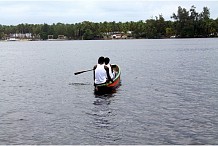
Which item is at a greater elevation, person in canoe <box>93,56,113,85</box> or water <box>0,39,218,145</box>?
person in canoe <box>93,56,113,85</box>

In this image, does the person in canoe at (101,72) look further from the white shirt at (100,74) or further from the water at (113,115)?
the water at (113,115)

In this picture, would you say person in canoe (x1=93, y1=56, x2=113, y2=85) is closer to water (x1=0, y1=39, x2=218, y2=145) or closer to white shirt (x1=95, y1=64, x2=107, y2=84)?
white shirt (x1=95, y1=64, x2=107, y2=84)

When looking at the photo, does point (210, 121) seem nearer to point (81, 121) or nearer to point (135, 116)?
point (135, 116)

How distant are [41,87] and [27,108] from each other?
10.9 m

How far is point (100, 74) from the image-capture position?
2784 cm

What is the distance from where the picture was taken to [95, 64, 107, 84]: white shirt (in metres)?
27.8

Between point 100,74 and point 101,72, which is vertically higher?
point 101,72

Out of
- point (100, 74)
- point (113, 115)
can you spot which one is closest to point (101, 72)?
point (100, 74)

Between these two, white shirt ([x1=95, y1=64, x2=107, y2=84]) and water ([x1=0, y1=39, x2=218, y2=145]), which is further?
white shirt ([x1=95, y1=64, x2=107, y2=84])

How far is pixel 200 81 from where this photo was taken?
35438 mm

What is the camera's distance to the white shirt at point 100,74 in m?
27.8

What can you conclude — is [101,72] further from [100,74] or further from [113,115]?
[113,115]

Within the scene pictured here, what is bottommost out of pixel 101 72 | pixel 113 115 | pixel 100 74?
pixel 113 115

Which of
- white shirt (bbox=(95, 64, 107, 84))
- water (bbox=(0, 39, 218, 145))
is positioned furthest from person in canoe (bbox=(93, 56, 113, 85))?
water (bbox=(0, 39, 218, 145))
